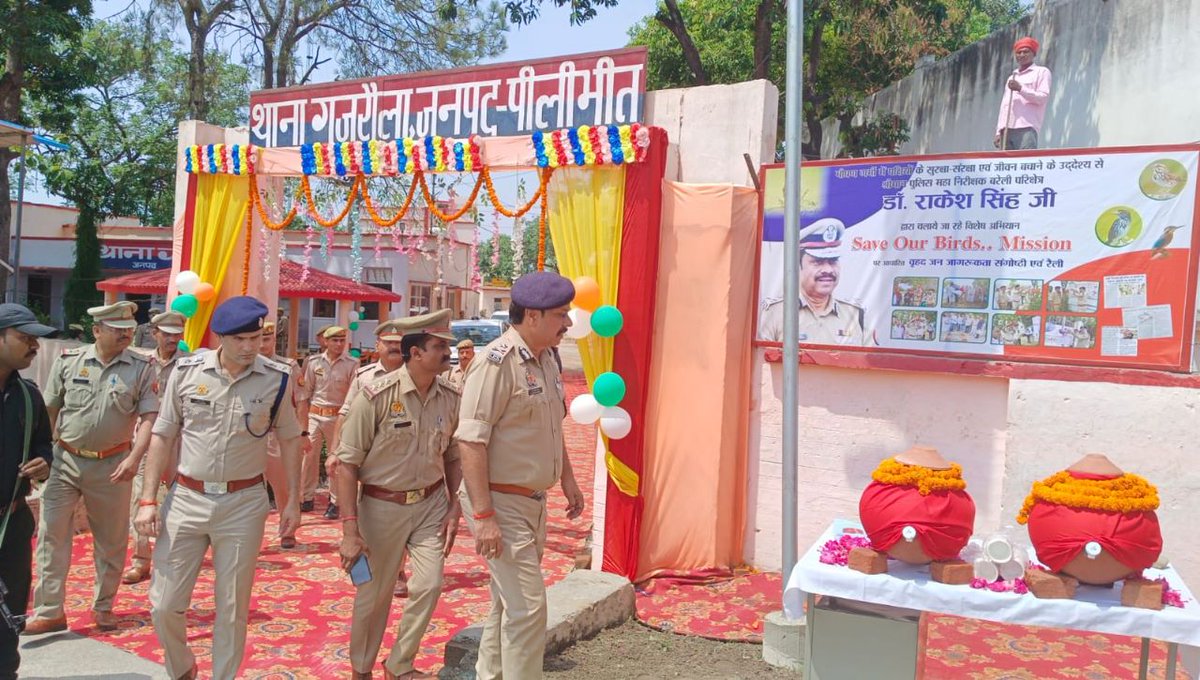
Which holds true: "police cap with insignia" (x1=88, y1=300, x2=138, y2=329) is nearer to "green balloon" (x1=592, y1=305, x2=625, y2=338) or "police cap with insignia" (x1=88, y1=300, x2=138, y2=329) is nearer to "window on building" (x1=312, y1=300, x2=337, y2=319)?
"green balloon" (x1=592, y1=305, x2=625, y2=338)

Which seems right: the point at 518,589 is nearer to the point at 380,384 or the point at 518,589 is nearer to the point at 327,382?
the point at 380,384

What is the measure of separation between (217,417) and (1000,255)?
457cm

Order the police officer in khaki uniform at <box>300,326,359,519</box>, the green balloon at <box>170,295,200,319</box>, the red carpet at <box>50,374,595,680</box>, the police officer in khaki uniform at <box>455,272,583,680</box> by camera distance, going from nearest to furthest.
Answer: the police officer in khaki uniform at <box>455,272,583,680</box> → the red carpet at <box>50,374,595,680</box> → the police officer in khaki uniform at <box>300,326,359,519</box> → the green balloon at <box>170,295,200,319</box>

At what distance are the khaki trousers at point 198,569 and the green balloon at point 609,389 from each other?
2.76 metres

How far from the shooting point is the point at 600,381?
6.31 metres

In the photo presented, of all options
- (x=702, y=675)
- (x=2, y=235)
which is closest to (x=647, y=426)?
(x=702, y=675)

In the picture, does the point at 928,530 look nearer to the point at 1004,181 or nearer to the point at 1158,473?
the point at 1158,473

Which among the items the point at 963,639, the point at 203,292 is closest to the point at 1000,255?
the point at 963,639

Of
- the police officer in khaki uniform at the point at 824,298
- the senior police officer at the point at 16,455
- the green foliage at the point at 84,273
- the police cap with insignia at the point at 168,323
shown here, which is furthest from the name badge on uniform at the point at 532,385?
the green foliage at the point at 84,273

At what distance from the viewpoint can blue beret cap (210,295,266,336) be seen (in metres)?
3.94

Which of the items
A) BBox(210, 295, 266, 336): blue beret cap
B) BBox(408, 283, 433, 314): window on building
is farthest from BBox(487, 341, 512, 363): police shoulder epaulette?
BBox(408, 283, 433, 314): window on building

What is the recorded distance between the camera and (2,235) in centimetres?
1777

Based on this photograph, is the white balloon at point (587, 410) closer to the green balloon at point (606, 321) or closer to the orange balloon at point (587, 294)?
the green balloon at point (606, 321)

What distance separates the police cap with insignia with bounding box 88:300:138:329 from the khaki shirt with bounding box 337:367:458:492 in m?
1.81
